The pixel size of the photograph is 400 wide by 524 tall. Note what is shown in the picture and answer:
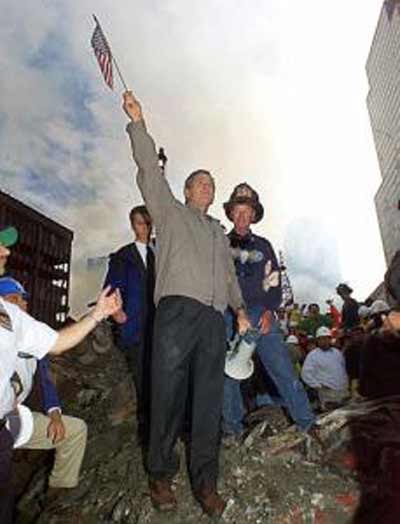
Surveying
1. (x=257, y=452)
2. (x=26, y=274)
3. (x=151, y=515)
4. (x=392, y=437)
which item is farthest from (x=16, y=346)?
(x=26, y=274)

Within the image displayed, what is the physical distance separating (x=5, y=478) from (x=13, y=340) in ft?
2.04

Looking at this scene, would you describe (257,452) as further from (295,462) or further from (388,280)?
(388,280)

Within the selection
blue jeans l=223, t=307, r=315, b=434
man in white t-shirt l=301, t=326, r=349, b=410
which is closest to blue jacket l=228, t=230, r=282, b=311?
blue jeans l=223, t=307, r=315, b=434

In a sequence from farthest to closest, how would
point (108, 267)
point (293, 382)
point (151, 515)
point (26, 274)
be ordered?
1. point (26, 274)
2. point (108, 267)
3. point (293, 382)
4. point (151, 515)

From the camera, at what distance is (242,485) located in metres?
3.73

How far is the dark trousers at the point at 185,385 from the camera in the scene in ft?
10.9

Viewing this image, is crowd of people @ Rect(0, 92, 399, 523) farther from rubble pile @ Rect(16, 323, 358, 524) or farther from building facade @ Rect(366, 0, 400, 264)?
building facade @ Rect(366, 0, 400, 264)

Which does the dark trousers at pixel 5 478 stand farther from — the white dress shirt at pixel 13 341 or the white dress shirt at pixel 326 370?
the white dress shirt at pixel 326 370

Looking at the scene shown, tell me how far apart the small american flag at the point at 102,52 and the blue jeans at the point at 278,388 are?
2862 millimetres

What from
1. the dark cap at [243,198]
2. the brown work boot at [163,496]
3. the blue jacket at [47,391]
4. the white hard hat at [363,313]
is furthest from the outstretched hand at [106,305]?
the white hard hat at [363,313]

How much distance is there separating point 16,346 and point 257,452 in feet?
8.14

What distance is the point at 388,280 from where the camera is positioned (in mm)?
2461

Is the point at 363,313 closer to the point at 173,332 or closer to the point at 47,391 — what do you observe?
the point at 47,391

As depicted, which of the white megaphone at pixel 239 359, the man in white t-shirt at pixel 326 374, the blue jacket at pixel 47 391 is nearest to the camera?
the white megaphone at pixel 239 359
